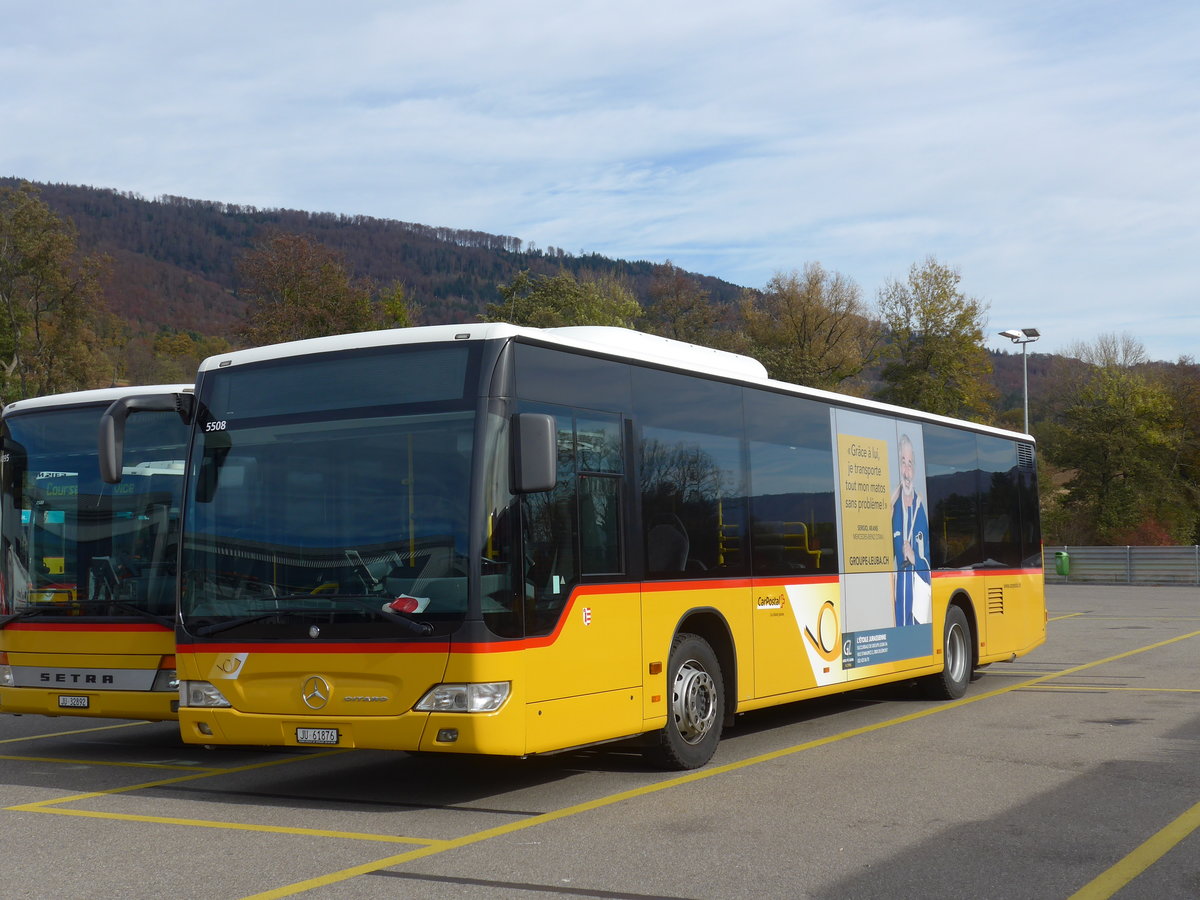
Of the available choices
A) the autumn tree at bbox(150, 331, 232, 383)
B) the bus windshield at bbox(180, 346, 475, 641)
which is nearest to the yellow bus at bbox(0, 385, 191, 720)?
the bus windshield at bbox(180, 346, 475, 641)

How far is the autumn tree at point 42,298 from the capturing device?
187 ft

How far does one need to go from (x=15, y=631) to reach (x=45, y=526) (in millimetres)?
894

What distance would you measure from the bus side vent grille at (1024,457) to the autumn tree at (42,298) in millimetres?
48257

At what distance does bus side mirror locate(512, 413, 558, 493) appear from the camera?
317 inches

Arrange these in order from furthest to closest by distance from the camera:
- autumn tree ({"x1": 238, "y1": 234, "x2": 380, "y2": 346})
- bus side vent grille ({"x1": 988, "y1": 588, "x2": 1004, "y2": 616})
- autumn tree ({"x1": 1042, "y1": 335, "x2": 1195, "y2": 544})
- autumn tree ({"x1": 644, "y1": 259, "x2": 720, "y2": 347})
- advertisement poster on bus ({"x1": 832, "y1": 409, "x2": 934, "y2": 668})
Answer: autumn tree ({"x1": 644, "y1": 259, "x2": 720, "y2": 347}), autumn tree ({"x1": 1042, "y1": 335, "x2": 1195, "y2": 544}), autumn tree ({"x1": 238, "y1": 234, "x2": 380, "y2": 346}), bus side vent grille ({"x1": 988, "y1": 588, "x2": 1004, "y2": 616}), advertisement poster on bus ({"x1": 832, "y1": 409, "x2": 934, "y2": 668})

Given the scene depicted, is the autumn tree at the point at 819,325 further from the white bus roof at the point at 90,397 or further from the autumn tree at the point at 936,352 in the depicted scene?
the white bus roof at the point at 90,397

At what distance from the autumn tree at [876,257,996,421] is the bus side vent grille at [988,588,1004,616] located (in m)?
51.3

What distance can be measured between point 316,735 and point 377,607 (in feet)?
3.08

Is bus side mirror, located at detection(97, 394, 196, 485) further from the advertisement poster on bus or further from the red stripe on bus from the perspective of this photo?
the advertisement poster on bus

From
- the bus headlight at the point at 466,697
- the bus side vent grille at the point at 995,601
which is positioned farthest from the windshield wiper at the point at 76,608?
the bus side vent grille at the point at 995,601

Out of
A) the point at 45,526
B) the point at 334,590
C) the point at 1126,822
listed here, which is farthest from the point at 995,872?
the point at 45,526

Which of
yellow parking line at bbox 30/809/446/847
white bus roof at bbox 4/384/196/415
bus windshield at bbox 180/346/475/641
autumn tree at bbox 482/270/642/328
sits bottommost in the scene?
yellow parking line at bbox 30/809/446/847

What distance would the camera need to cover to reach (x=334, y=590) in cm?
842

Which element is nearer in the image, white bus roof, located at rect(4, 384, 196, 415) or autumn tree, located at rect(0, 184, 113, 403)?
white bus roof, located at rect(4, 384, 196, 415)
